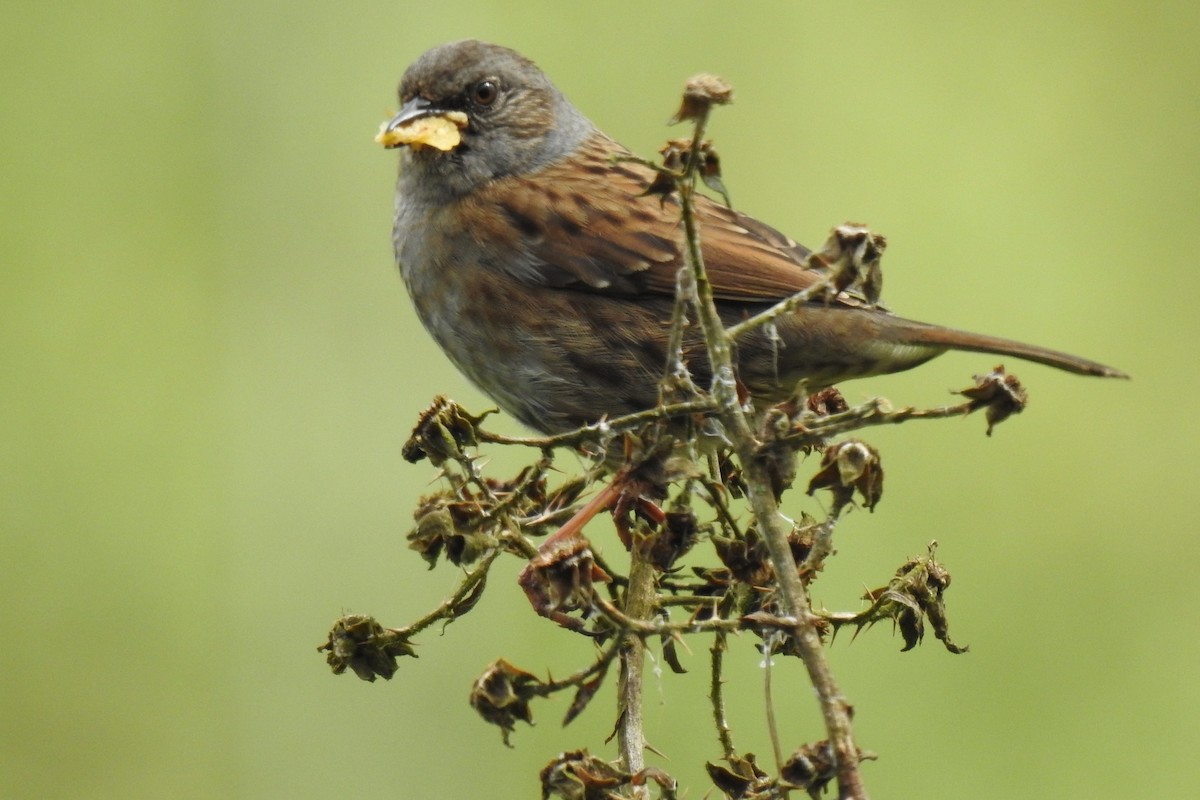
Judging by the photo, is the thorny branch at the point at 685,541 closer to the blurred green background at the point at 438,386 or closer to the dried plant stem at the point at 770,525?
the dried plant stem at the point at 770,525

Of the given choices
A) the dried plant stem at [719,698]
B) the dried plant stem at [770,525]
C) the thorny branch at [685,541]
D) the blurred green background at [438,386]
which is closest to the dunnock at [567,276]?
the thorny branch at [685,541]

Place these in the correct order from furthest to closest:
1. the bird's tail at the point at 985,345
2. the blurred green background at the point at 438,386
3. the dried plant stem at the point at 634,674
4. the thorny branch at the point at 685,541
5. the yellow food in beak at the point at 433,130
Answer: the blurred green background at the point at 438,386
the yellow food in beak at the point at 433,130
the bird's tail at the point at 985,345
the dried plant stem at the point at 634,674
the thorny branch at the point at 685,541

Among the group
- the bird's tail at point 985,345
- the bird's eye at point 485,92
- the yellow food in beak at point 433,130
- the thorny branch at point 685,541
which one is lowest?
the thorny branch at point 685,541

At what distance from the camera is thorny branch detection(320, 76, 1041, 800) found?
1925 millimetres

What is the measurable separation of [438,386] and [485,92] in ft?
4.91

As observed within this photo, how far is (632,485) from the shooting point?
87.4 inches

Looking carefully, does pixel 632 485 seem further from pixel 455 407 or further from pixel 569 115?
pixel 569 115

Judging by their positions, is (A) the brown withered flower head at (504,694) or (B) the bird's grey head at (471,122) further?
(B) the bird's grey head at (471,122)

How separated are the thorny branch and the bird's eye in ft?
5.38

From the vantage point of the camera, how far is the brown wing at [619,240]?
10.7 ft

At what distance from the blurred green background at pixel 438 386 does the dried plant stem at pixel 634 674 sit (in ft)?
6.44

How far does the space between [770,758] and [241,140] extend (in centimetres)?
293

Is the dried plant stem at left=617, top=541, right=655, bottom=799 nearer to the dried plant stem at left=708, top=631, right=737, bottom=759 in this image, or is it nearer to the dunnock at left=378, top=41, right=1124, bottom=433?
the dried plant stem at left=708, top=631, right=737, bottom=759

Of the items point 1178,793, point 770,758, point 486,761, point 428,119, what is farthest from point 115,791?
point 1178,793
